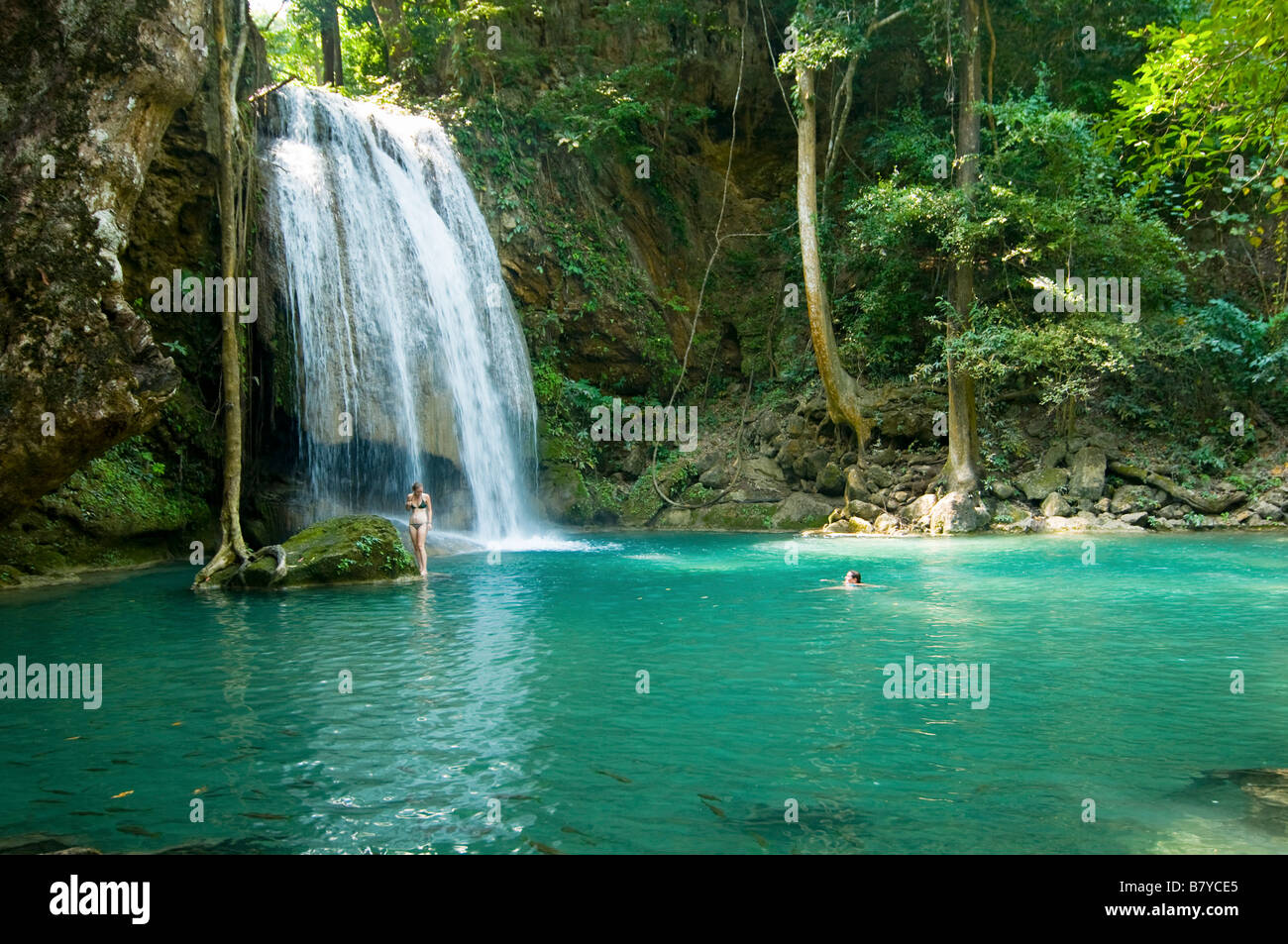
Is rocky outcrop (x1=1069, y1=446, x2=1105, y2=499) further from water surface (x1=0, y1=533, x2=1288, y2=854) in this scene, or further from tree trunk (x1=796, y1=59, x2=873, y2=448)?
water surface (x1=0, y1=533, x2=1288, y2=854)

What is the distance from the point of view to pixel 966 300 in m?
19.0

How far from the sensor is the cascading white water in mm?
15445

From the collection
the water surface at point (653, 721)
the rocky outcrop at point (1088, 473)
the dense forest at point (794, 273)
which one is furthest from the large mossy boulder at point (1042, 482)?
the water surface at point (653, 721)

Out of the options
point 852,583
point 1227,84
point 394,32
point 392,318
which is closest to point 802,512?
point 852,583

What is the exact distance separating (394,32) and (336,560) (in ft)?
55.7

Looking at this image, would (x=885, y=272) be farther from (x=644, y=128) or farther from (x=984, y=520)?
(x=644, y=128)

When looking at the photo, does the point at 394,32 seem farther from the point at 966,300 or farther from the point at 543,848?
the point at 543,848

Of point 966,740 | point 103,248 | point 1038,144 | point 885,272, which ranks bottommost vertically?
point 966,740

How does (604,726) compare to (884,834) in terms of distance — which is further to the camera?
(604,726)

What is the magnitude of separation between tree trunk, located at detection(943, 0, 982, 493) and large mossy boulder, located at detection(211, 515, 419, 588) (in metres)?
10.9

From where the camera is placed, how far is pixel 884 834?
4.01m

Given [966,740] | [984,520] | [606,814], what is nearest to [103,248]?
[606,814]
